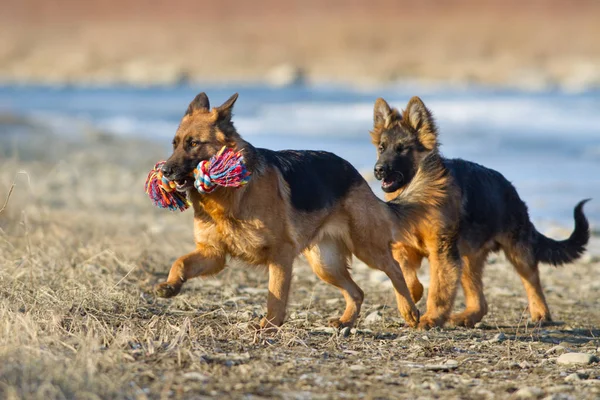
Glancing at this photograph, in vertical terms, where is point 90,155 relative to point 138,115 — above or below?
below

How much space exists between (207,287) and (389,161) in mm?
2037

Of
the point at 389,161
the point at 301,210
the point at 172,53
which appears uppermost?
the point at 172,53

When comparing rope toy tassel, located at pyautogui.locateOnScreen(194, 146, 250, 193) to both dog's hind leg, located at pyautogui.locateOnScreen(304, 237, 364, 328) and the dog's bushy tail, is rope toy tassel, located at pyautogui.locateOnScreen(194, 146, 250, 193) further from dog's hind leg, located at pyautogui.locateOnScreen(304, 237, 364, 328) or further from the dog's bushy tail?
the dog's bushy tail

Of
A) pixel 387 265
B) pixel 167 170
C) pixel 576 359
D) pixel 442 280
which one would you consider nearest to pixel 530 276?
pixel 442 280

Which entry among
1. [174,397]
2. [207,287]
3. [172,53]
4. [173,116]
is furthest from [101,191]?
[172,53]

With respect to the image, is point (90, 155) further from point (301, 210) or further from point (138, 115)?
point (138, 115)

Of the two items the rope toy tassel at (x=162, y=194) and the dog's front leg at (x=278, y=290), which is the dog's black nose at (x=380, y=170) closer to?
the dog's front leg at (x=278, y=290)

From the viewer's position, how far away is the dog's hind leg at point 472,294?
303 inches

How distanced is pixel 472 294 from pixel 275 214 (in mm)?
2249

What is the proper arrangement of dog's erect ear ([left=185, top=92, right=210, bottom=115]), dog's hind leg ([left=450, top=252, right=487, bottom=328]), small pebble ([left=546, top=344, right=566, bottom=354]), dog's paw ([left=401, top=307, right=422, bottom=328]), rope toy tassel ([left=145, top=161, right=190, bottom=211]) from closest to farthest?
small pebble ([left=546, top=344, right=566, bottom=354]), rope toy tassel ([left=145, top=161, right=190, bottom=211]), dog's erect ear ([left=185, top=92, right=210, bottom=115]), dog's paw ([left=401, top=307, right=422, bottom=328]), dog's hind leg ([left=450, top=252, right=487, bottom=328])

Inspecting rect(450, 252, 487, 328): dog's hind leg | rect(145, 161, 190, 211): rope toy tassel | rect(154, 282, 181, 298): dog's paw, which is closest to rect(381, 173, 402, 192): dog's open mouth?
rect(450, 252, 487, 328): dog's hind leg

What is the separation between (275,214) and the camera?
21.4 ft

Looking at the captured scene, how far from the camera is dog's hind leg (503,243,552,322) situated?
7.99 metres

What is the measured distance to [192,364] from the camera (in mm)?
5102
